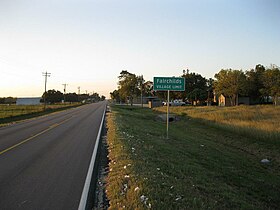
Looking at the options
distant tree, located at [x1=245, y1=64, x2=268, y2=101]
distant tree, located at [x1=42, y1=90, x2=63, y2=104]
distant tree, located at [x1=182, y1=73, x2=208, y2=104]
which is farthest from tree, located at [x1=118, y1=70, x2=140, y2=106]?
distant tree, located at [x1=42, y1=90, x2=63, y2=104]

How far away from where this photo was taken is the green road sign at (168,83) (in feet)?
48.0

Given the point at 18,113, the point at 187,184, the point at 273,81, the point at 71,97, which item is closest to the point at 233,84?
the point at 273,81

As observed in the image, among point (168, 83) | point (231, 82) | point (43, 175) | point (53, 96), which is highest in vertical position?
point (231, 82)

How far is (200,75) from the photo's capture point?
89438 mm

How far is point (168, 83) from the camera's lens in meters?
14.7

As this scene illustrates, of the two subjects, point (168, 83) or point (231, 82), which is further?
point (231, 82)

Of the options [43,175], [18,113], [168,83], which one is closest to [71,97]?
[18,113]

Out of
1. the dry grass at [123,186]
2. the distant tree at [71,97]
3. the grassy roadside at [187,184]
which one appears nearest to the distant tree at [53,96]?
the distant tree at [71,97]

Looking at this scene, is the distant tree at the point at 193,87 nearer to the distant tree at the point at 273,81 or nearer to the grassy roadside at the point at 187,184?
the distant tree at the point at 273,81

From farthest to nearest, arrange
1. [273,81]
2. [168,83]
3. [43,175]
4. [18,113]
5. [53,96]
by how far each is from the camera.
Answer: [53,96] < [273,81] < [18,113] < [168,83] < [43,175]

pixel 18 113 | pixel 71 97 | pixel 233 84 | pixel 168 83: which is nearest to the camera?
pixel 168 83

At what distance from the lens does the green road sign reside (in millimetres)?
14617

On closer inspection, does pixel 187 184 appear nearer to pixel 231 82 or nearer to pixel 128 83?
pixel 231 82

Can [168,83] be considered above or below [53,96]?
below
